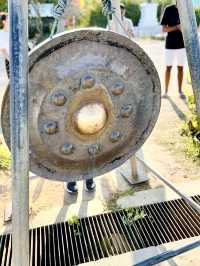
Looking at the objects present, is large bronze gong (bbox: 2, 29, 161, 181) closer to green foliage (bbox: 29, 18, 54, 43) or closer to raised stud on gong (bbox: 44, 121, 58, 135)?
raised stud on gong (bbox: 44, 121, 58, 135)

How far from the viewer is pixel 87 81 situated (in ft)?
7.01

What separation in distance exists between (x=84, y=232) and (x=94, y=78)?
1.54 meters

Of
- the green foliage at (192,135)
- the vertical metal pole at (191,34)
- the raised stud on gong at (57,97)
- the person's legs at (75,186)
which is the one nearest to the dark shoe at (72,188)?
the person's legs at (75,186)

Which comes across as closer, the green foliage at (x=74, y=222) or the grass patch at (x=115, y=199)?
Answer: the green foliage at (x=74, y=222)

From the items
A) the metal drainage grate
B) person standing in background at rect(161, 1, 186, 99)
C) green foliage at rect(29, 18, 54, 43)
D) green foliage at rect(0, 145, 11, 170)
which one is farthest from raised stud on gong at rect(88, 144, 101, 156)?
green foliage at rect(29, 18, 54, 43)

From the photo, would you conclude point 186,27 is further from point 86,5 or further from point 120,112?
point 86,5

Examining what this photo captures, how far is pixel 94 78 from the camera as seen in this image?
2.17 metres

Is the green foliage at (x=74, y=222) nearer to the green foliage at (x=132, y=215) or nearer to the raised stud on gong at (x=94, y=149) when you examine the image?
the green foliage at (x=132, y=215)

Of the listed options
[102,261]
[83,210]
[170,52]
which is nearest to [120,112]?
[102,261]

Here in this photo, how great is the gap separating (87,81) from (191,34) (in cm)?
62

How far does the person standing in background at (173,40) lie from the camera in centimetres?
641

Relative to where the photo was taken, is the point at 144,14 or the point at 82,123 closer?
the point at 82,123

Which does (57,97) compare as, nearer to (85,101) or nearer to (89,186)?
(85,101)

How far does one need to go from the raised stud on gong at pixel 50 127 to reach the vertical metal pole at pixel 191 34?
2.65ft
